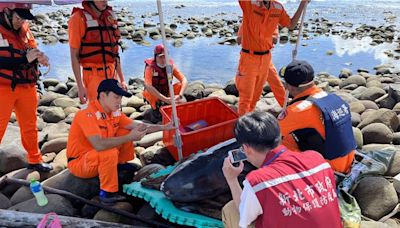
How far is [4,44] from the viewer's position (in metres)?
4.04

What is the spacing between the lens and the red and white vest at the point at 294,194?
2176 mm

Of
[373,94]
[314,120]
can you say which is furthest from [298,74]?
[373,94]

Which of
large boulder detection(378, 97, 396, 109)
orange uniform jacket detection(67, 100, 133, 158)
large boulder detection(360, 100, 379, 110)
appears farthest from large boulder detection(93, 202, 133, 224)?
large boulder detection(378, 97, 396, 109)

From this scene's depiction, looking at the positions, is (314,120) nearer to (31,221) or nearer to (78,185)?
(78,185)

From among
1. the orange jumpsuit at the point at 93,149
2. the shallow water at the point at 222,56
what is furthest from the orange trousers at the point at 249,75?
the shallow water at the point at 222,56

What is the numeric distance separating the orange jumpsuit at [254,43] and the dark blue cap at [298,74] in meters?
1.64

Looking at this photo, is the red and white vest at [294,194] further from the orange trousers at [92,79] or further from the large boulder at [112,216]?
the orange trousers at [92,79]

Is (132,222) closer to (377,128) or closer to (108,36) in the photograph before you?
(108,36)

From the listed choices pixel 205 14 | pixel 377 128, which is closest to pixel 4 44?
pixel 377 128

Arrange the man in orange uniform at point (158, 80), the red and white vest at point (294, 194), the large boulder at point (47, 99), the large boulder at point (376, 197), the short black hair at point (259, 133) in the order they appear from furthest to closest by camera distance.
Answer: the large boulder at point (47, 99), the man in orange uniform at point (158, 80), the large boulder at point (376, 197), the short black hair at point (259, 133), the red and white vest at point (294, 194)

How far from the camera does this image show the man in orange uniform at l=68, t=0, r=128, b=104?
14.4 ft

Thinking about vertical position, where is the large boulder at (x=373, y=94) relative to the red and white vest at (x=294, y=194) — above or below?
below

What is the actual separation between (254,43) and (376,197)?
95.9 inches

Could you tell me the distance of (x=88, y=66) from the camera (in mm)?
4594
